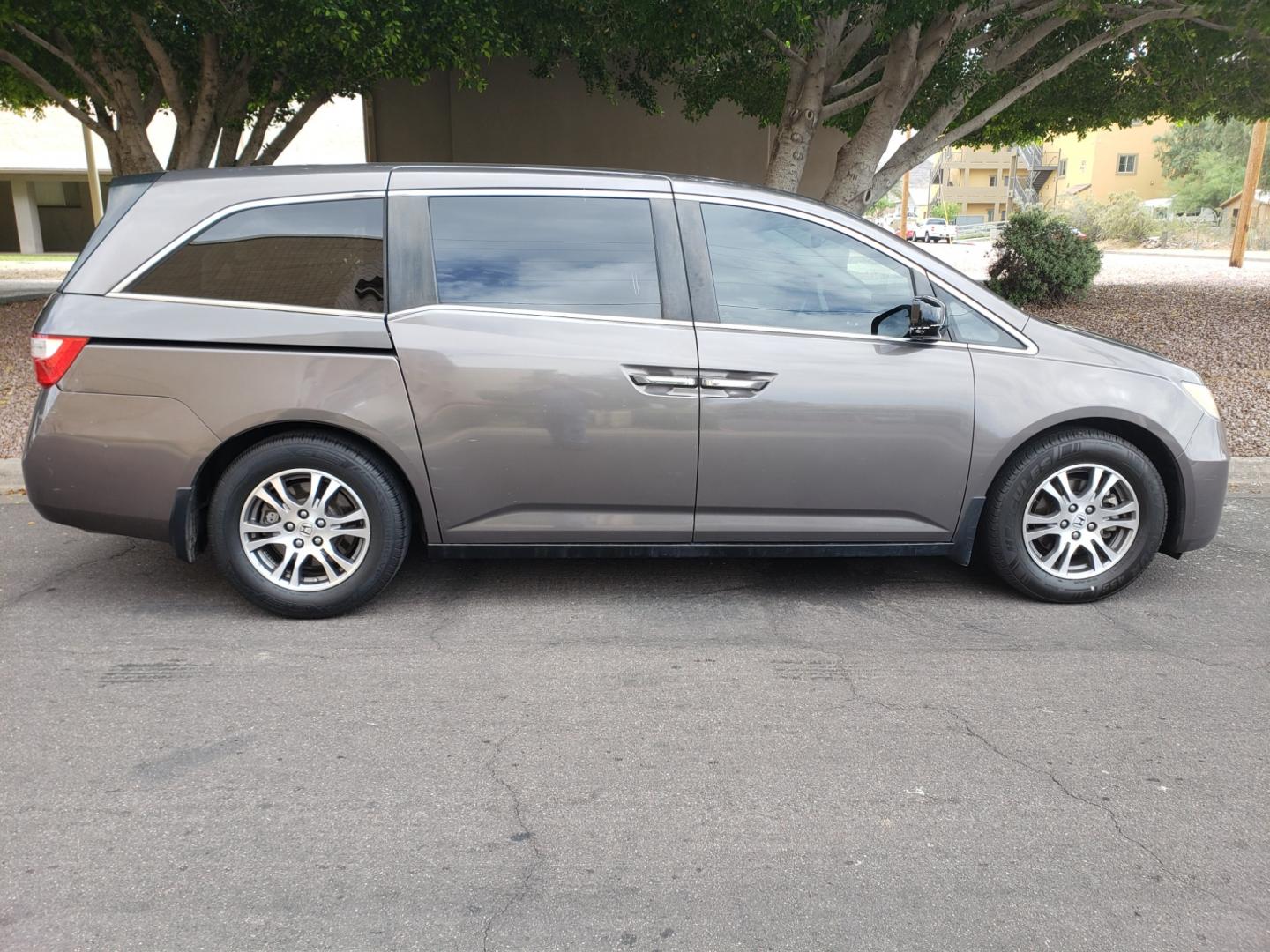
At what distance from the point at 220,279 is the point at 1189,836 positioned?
3948mm

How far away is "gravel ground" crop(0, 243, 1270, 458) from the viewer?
799 centimetres

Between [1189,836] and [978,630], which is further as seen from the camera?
[978,630]

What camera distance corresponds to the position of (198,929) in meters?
2.45

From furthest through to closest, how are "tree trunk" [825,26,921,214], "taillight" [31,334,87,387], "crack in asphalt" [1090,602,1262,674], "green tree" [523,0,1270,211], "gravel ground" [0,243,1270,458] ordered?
"tree trunk" [825,26,921,214]
"green tree" [523,0,1270,211]
"gravel ground" [0,243,1270,458]
"taillight" [31,334,87,387]
"crack in asphalt" [1090,602,1262,674]

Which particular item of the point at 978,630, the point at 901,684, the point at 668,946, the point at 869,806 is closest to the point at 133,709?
the point at 668,946

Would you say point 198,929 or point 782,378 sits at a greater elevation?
point 782,378

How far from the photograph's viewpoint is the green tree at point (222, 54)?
909 centimetres

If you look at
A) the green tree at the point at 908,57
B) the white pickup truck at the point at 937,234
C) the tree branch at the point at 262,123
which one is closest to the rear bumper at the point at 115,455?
the green tree at the point at 908,57

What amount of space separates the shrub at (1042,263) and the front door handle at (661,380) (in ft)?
36.3

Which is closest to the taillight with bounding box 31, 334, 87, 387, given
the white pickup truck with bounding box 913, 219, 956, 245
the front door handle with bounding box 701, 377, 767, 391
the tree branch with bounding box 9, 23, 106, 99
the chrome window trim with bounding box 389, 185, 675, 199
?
the chrome window trim with bounding box 389, 185, 675, 199

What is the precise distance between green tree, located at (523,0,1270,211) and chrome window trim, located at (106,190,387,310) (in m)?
5.17

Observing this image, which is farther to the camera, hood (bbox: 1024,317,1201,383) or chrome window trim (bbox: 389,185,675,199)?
hood (bbox: 1024,317,1201,383)

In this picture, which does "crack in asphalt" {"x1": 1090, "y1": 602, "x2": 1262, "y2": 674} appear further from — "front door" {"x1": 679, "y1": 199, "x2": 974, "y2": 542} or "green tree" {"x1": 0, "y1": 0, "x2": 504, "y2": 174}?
"green tree" {"x1": 0, "y1": 0, "x2": 504, "y2": 174}

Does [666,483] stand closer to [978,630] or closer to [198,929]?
[978,630]
